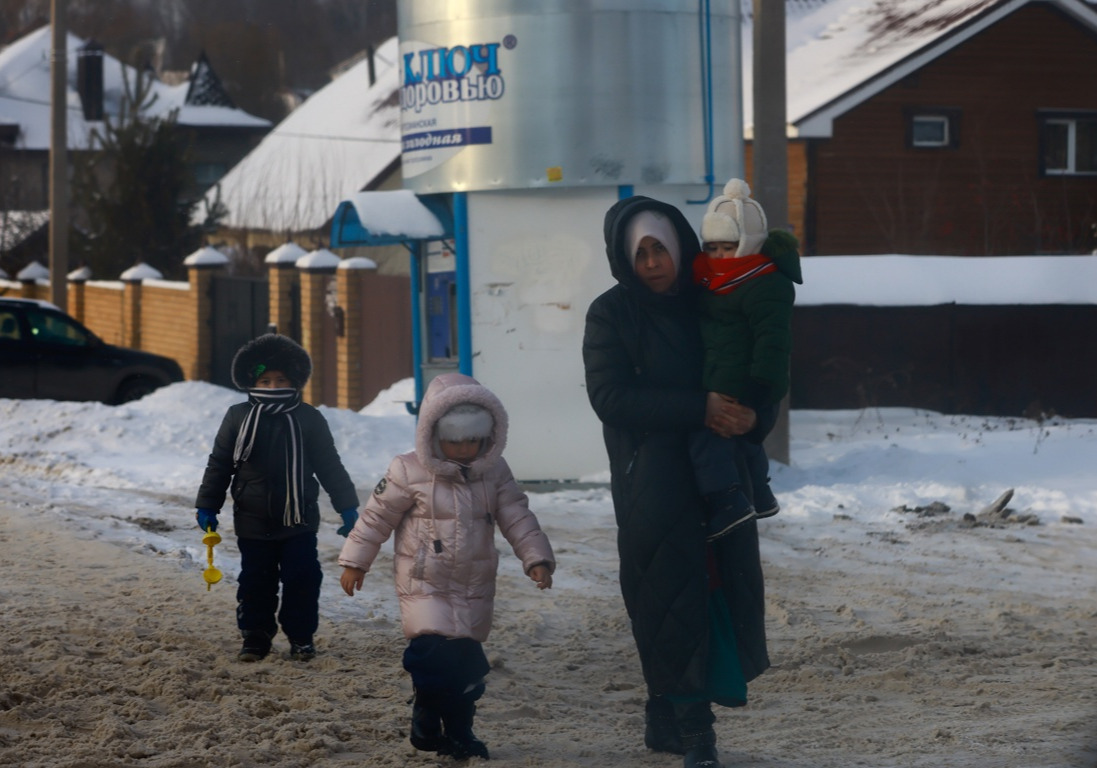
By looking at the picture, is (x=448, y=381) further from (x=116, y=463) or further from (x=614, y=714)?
(x=116, y=463)

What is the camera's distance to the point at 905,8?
1096 inches

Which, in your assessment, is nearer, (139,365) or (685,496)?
(685,496)

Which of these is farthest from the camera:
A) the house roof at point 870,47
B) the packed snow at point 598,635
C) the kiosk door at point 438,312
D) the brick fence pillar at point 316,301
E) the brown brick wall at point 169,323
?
the house roof at point 870,47

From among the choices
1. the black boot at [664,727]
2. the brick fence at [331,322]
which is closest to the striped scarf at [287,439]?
the black boot at [664,727]

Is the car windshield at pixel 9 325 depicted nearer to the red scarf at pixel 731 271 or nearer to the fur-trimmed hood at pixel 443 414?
the fur-trimmed hood at pixel 443 414

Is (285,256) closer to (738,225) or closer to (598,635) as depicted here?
(598,635)

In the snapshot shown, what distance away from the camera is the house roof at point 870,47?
24.2 meters

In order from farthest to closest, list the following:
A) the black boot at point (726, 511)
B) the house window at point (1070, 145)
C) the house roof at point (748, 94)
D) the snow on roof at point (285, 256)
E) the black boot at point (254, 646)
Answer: the house window at point (1070, 145), the house roof at point (748, 94), the snow on roof at point (285, 256), the black boot at point (254, 646), the black boot at point (726, 511)

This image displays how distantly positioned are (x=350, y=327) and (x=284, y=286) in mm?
1918

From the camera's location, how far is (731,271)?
191 inches

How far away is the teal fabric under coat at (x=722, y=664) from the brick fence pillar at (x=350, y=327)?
43.2 feet

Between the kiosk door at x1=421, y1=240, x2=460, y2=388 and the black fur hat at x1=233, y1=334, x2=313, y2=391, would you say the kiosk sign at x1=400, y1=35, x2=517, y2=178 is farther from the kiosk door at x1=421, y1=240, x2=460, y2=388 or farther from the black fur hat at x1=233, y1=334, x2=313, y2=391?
the black fur hat at x1=233, y1=334, x2=313, y2=391

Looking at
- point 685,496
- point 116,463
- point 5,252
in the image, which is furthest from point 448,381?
point 5,252

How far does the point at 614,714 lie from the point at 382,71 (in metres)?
39.5
